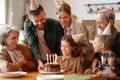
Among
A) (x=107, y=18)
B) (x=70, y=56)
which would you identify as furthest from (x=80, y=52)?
(x=107, y=18)

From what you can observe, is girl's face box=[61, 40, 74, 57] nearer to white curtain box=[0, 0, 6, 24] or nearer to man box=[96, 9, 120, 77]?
man box=[96, 9, 120, 77]

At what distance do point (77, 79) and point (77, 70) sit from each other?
0.47 m

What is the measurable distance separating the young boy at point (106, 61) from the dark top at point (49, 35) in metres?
0.41

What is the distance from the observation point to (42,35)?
8.58ft

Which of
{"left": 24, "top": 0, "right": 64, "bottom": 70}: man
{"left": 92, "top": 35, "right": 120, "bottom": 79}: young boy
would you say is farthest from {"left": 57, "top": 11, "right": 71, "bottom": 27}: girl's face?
{"left": 92, "top": 35, "right": 120, "bottom": 79}: young boy

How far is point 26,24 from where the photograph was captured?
8.68 feet

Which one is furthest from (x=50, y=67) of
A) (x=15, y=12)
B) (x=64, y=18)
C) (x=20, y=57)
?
(x=15, y=12)

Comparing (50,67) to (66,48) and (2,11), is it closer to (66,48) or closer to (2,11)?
(66,48)

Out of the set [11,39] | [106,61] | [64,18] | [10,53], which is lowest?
[106,61]

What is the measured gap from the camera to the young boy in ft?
7.75

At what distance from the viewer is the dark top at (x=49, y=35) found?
8.41 ft

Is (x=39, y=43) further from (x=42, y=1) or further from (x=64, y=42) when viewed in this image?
(x=42, y=1)

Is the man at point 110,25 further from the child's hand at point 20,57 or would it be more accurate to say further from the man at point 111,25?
the child's hand at point 20,57

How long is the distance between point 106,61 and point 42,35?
2.19 ft
